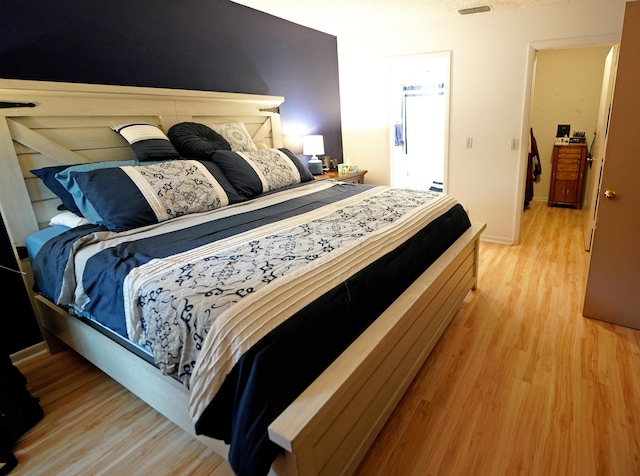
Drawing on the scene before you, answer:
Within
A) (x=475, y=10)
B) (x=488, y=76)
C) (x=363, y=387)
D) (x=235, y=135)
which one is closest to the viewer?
(x=363, y=387)

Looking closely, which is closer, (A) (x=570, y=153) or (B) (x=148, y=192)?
(B) (x=148, y=192)

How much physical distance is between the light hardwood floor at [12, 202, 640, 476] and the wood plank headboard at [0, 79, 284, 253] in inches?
36.9

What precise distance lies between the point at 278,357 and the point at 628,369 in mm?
1946

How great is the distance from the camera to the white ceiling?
3123 mm

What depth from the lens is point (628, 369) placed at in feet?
6.36

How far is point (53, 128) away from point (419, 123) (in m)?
5.16

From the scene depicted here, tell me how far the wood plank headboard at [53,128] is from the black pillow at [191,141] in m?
0.15

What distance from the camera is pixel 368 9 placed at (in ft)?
10.9

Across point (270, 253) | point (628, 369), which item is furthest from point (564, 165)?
point (270, 253)

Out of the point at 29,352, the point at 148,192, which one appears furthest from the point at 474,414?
the point at 29,352

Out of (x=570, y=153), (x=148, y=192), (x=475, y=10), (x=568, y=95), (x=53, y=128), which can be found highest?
(x=475, y=10)

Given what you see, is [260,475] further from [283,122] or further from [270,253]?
[283,122]

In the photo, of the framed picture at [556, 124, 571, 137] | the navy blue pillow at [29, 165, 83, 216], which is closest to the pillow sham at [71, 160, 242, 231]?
the navy blue pillow at [29, 165, 83, 216]

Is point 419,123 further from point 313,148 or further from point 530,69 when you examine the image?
point 313,148
